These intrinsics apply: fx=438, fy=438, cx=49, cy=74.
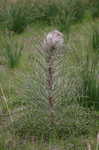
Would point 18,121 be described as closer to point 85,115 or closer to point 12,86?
point 85,115

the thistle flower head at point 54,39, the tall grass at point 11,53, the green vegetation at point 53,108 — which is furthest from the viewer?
the tall grass at point 11,53

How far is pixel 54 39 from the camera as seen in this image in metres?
3.14

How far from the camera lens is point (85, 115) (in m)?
3.70

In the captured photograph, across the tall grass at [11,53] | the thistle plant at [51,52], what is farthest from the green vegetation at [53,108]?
the tall grass at [11,53]

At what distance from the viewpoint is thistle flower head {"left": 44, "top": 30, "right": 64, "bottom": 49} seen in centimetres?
313

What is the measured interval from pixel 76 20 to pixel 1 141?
480 centimetres

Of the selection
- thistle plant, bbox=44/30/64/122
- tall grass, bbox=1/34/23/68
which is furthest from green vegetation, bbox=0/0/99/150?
tall grass, bbox=1/34/23/68

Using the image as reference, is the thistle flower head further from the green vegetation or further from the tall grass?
the tall grass

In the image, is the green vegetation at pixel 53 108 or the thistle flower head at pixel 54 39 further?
the green vegetation at pixel 53 108

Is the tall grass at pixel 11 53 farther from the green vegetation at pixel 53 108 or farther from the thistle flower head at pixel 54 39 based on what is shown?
the thistle flower head at pixel 54 39

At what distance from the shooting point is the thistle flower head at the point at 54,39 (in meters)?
3.13

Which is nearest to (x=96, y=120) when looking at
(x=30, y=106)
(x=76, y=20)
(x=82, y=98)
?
(x=82, y=98)

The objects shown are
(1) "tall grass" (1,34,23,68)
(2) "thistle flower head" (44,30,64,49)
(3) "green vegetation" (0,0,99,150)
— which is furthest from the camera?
(1) "tall grass" (1,34,23,68)

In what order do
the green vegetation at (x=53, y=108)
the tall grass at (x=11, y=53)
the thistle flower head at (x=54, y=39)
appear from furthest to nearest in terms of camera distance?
the tall grass at (x=11, y=53) → the green vegetation at (x=53, y=108) → the thistle flower head at (x=54, y=39)
